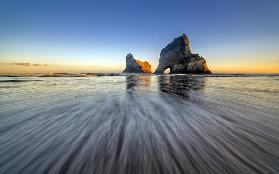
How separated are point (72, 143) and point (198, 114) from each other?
497 centimetres

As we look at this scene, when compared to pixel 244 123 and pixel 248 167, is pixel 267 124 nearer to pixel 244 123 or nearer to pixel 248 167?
pixel 244 123

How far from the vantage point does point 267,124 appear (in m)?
5.38

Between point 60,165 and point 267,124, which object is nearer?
point 60,165

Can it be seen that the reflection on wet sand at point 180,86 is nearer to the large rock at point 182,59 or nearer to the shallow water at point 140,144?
the shallow water at point 140,144

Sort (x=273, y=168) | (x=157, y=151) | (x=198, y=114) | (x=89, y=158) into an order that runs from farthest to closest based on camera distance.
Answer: (x=198, y=114) < (x=157, y=151) < (x=89, y=158) < (x=273, y=168)

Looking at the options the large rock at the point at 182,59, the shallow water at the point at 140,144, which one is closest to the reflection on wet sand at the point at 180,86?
the shallow water at the point at 140,144

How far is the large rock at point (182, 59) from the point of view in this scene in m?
121

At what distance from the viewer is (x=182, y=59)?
A: 149 m

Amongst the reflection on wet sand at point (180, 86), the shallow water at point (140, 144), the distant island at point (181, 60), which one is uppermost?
the distant island at point (181, 60)

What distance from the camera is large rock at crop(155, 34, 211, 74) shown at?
121000 mm

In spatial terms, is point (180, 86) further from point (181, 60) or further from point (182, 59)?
point (182, 59)

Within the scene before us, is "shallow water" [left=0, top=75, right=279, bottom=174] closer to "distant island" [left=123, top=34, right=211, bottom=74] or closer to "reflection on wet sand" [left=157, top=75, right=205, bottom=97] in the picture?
"reflection on wet sand" [left=157, top=75, right=205, bottom=97]

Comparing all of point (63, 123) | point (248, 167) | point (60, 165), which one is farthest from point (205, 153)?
point (63, 123)

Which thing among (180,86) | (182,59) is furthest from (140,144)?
(182,59)
